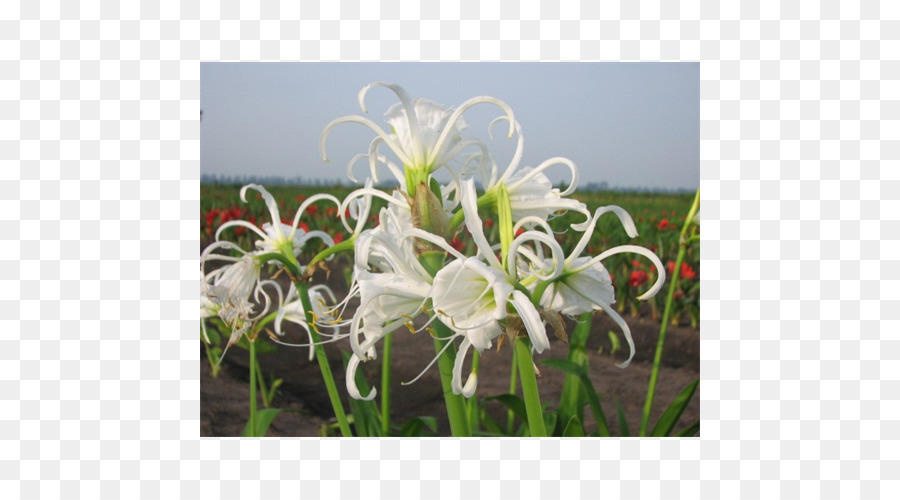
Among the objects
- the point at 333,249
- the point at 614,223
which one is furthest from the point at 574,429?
the point at 614,223

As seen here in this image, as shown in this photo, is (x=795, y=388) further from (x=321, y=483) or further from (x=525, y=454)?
(x=321, y=483)

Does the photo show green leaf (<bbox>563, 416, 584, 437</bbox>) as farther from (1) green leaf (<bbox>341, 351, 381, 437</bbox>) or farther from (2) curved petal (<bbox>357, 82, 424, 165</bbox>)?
(2) curved petal (<bbox>357, 82, 424, 165</bbox>)

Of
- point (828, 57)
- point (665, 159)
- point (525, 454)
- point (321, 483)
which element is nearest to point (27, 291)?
point (321, 483)

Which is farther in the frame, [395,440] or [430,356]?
[430,356]

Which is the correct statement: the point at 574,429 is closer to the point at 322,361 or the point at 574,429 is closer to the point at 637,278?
the point at 322,361

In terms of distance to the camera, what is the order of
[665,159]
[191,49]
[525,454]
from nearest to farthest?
[525,454], [191,49], [665,159]

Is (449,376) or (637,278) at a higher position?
(637,278)

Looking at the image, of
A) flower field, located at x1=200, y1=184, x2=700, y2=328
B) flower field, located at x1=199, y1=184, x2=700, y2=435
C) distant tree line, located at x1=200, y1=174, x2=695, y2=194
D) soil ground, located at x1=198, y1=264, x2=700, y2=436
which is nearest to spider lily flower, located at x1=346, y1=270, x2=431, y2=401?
flower field, located at x1=200, y1=184, x2=700, y2=328
